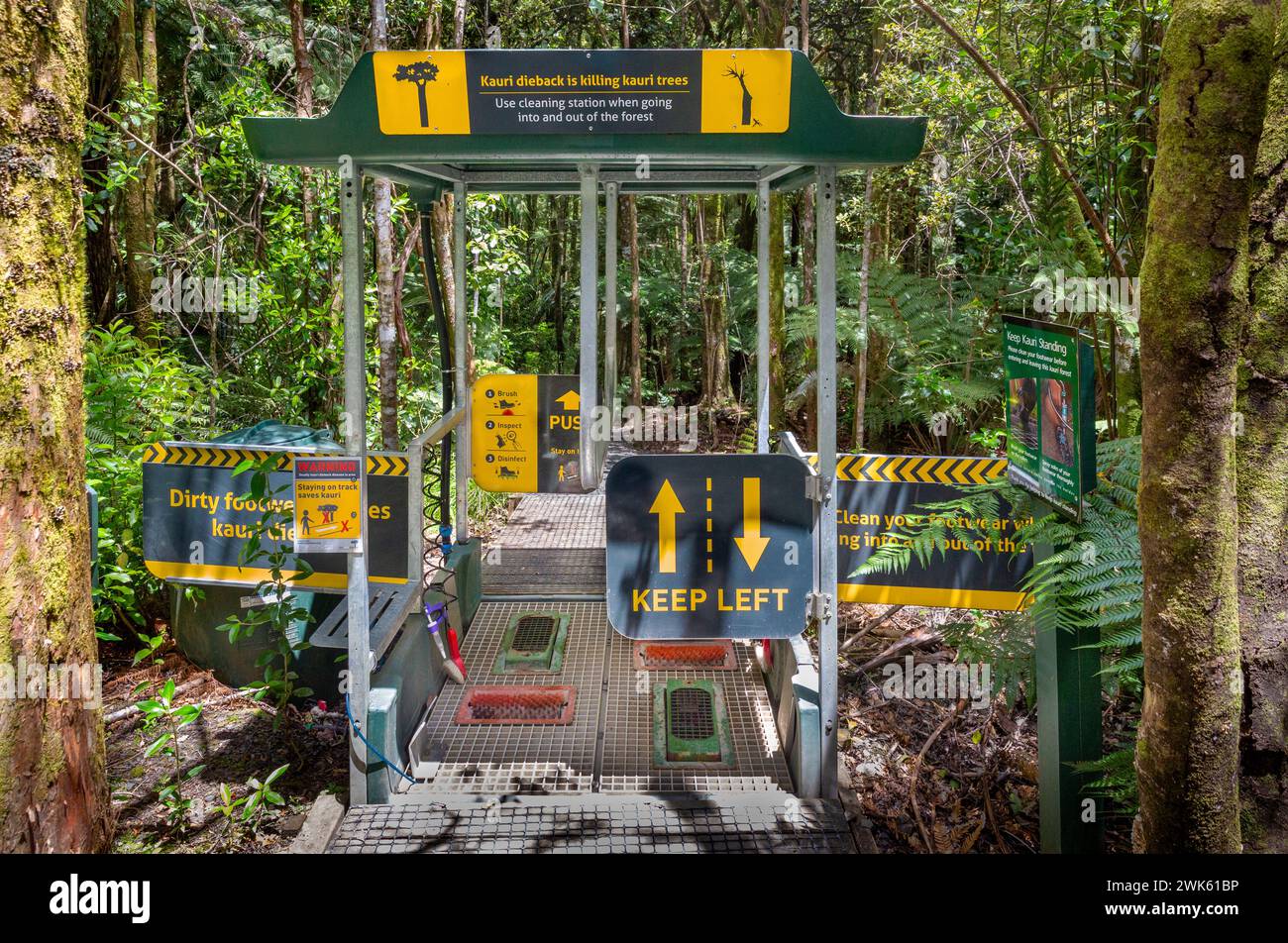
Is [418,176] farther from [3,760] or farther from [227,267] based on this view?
[227,267]

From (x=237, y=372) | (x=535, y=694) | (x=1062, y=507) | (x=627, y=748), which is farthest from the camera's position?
(x=237, y=372)

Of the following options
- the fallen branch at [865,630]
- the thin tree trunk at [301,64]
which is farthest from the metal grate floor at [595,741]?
the thin tree trunk at [301,64]

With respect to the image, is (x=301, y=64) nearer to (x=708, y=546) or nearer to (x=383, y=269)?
(x=383, y=269)

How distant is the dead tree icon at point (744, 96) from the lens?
406 centimetres

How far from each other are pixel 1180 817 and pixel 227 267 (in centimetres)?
1078

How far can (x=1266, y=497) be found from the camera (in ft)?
8.72

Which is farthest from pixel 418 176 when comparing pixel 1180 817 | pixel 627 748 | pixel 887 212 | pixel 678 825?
pixel 887 212

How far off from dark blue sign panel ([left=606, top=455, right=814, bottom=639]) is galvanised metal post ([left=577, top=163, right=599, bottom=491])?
85 cm

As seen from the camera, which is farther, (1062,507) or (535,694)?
(535,694)

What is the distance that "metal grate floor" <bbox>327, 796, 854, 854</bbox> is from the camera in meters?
4.13

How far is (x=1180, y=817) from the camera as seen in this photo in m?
2.50

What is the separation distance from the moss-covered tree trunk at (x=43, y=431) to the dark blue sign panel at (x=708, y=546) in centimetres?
214

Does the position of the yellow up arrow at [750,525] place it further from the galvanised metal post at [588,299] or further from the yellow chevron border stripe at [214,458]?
the yellow chevron border stripe at [214,458]

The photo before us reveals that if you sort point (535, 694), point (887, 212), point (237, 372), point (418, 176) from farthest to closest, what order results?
point (887, 212), point (237, 372), point (418, 176), point (535, 694)
